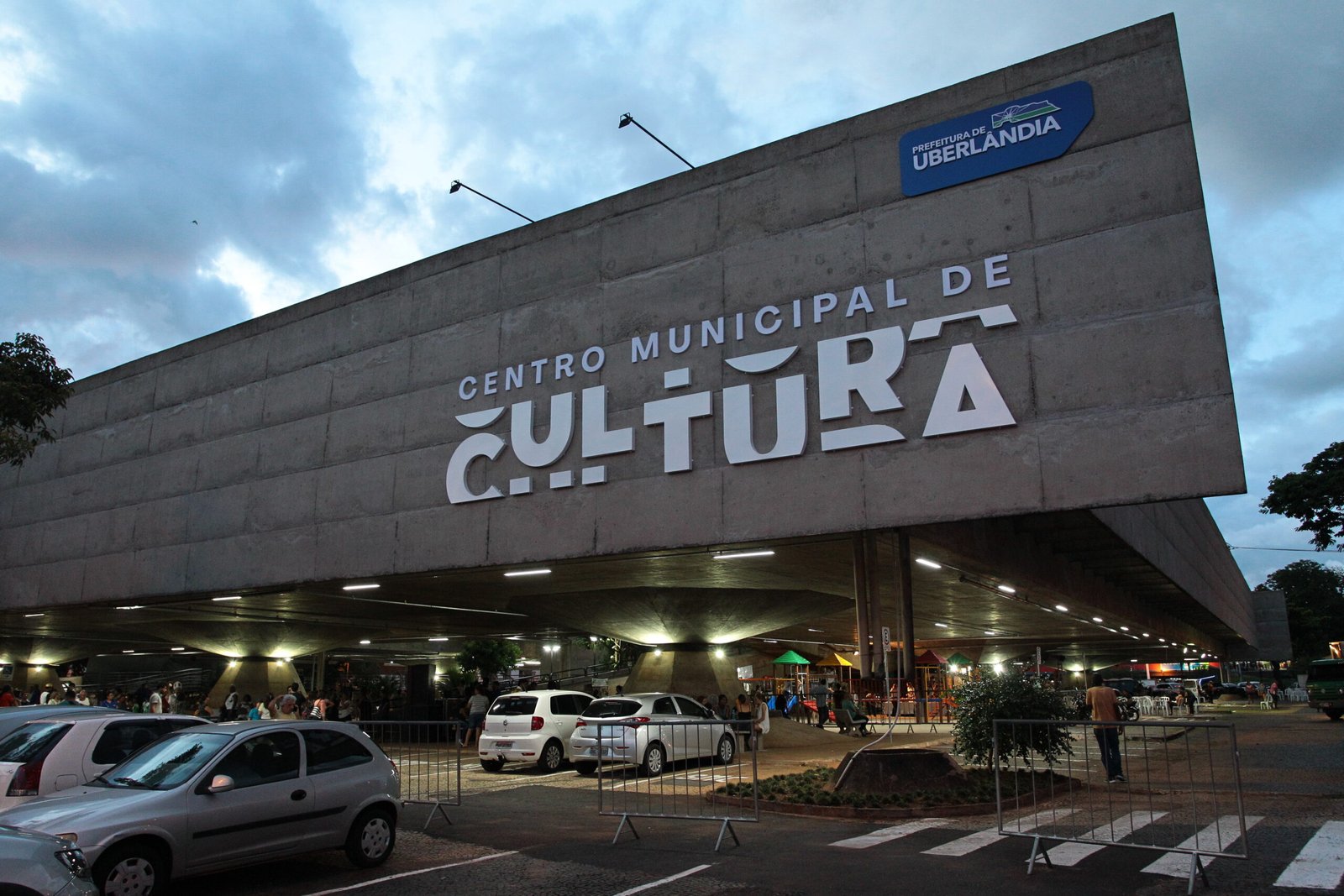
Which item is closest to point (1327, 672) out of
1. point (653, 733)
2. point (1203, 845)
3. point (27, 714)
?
point (653, 733)

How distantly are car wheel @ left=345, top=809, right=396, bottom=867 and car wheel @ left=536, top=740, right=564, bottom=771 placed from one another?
9.15 metres

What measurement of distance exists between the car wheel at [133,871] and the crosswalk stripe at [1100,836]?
295 inches

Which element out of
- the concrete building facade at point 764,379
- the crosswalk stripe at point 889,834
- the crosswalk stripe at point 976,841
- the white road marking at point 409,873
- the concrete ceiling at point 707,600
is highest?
the concrete building facade at point 764,379

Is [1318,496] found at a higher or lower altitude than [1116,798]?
higher

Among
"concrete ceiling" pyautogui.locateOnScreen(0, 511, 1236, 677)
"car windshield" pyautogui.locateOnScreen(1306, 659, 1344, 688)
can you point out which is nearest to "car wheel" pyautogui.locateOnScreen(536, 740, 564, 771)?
"concrete ceiling" pyautogui.locateOnScreen(0, 511, 1236, 677)

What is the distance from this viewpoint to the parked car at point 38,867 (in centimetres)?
463

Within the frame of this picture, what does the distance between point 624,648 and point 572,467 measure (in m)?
40.0

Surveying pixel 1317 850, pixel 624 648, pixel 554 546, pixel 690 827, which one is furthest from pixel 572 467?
pixel 624 648

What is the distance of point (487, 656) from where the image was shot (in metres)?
52.9

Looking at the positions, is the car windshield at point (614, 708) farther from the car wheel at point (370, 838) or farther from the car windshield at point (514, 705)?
the car wheel at point (370, 838)

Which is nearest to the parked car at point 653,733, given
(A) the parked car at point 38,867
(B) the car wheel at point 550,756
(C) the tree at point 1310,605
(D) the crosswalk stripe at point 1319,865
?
(B) the car wheel at point 550,756

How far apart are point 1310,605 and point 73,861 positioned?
17929 centimetres

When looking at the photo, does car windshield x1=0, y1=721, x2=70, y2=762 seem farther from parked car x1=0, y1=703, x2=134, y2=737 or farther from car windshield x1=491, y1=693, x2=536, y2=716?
car windshield x1=491, y1=693, x2=536, y2=716

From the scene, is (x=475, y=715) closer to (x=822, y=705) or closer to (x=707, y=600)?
(x=707, y=600)
